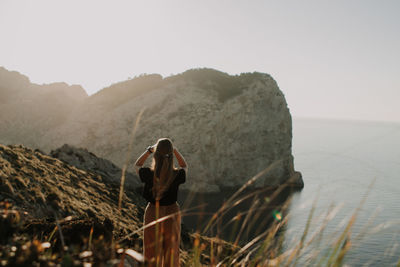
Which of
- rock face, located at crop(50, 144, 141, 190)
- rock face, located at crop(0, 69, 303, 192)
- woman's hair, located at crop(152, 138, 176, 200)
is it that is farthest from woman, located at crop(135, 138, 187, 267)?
rock face, located at crop(0, 69, 303, 192)

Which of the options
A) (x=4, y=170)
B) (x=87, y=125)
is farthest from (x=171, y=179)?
(x=87, y=125)

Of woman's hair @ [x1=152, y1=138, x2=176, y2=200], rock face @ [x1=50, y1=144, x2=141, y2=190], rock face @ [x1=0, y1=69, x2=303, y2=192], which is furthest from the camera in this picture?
rock face @ [x1=0, y1=69, x2=303, y2=192]

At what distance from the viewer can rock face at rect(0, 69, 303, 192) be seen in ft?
151

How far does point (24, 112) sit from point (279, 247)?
7192 centimetres

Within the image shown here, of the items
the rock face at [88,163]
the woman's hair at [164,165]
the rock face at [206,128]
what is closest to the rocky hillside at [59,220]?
the rock face at [88,163]

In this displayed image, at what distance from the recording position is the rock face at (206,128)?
46.0 m

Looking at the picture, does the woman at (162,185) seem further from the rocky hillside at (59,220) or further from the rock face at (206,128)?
the rock face at (206,128)

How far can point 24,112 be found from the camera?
61.7 metres

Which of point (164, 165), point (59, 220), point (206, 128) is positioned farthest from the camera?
point (206, 128)

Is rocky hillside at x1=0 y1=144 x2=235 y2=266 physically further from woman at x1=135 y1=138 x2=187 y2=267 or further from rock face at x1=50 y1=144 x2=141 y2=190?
woman at x1=135 y1=138 x2=187 y2=267

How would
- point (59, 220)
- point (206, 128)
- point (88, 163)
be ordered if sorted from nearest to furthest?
point (59, 220) < point (88, 163) < point (206, 128)

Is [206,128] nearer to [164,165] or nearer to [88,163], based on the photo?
[88,163]

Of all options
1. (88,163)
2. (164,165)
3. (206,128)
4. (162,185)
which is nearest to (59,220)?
(162,185)

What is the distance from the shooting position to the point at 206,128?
152 ft
